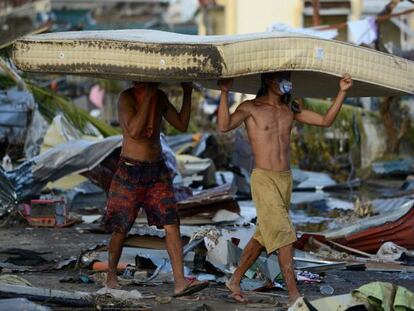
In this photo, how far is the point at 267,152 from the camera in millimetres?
7078

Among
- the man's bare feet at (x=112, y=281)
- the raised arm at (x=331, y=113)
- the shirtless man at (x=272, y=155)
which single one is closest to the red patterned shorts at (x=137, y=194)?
the man's bare feet at (x=112, y=281)

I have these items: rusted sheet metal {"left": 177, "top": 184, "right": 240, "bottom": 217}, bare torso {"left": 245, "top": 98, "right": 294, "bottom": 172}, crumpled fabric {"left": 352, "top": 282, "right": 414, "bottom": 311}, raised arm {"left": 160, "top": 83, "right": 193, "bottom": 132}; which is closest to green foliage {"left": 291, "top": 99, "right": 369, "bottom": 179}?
rusted sheet metal {"left": 177, "top": 184, "right": 240, "bottom": 217}

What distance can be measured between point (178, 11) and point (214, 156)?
36.3 metres

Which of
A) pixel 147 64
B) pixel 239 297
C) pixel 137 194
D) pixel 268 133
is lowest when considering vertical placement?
pixel 239 297

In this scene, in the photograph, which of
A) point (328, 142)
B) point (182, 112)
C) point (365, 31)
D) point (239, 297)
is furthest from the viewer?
point (328, 142)

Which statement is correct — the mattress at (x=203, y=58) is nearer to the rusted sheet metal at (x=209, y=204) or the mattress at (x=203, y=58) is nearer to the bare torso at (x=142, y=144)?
the bare torso at (x=142, y=144)

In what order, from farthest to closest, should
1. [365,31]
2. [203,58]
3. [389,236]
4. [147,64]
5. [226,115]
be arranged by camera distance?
[365,31], [389,236], [226,115], [147,64], [203,58]

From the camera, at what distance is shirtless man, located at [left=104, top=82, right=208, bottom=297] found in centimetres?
734

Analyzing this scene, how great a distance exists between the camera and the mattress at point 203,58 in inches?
260

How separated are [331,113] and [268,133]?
18.6 inches

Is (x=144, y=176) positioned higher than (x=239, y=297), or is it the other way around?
(x=144, y=176)

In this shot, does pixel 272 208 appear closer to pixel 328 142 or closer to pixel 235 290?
pixel 235 290

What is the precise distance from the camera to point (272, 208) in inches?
274

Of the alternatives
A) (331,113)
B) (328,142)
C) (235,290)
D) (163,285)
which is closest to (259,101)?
(331,113)
